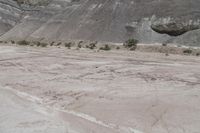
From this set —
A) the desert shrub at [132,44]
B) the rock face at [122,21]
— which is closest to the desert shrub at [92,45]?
the rock face at [122,21]

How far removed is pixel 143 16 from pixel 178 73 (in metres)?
21.8

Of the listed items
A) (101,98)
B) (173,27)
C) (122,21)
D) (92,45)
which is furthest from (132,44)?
(101,98)

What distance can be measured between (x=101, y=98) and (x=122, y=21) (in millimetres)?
27990

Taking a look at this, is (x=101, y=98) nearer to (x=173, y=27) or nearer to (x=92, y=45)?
(x=92, y=45)

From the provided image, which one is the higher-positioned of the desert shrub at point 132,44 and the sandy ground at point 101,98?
the desert shrub at point 132,44

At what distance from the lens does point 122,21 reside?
134ft

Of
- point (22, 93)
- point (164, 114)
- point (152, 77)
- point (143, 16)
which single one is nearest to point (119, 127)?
point (164, 114)

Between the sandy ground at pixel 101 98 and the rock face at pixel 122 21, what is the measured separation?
15441mm

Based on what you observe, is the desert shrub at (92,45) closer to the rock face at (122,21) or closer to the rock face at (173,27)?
the rock face at (122,21)

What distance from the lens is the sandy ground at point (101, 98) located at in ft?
35.2

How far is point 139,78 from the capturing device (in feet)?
57.0

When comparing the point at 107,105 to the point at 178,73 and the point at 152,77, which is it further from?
the point at 178,73

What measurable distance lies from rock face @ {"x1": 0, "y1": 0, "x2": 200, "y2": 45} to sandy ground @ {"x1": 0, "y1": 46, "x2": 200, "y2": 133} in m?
15.4

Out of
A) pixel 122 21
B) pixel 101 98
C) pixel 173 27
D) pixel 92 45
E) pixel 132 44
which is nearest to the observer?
pixel 101 98
